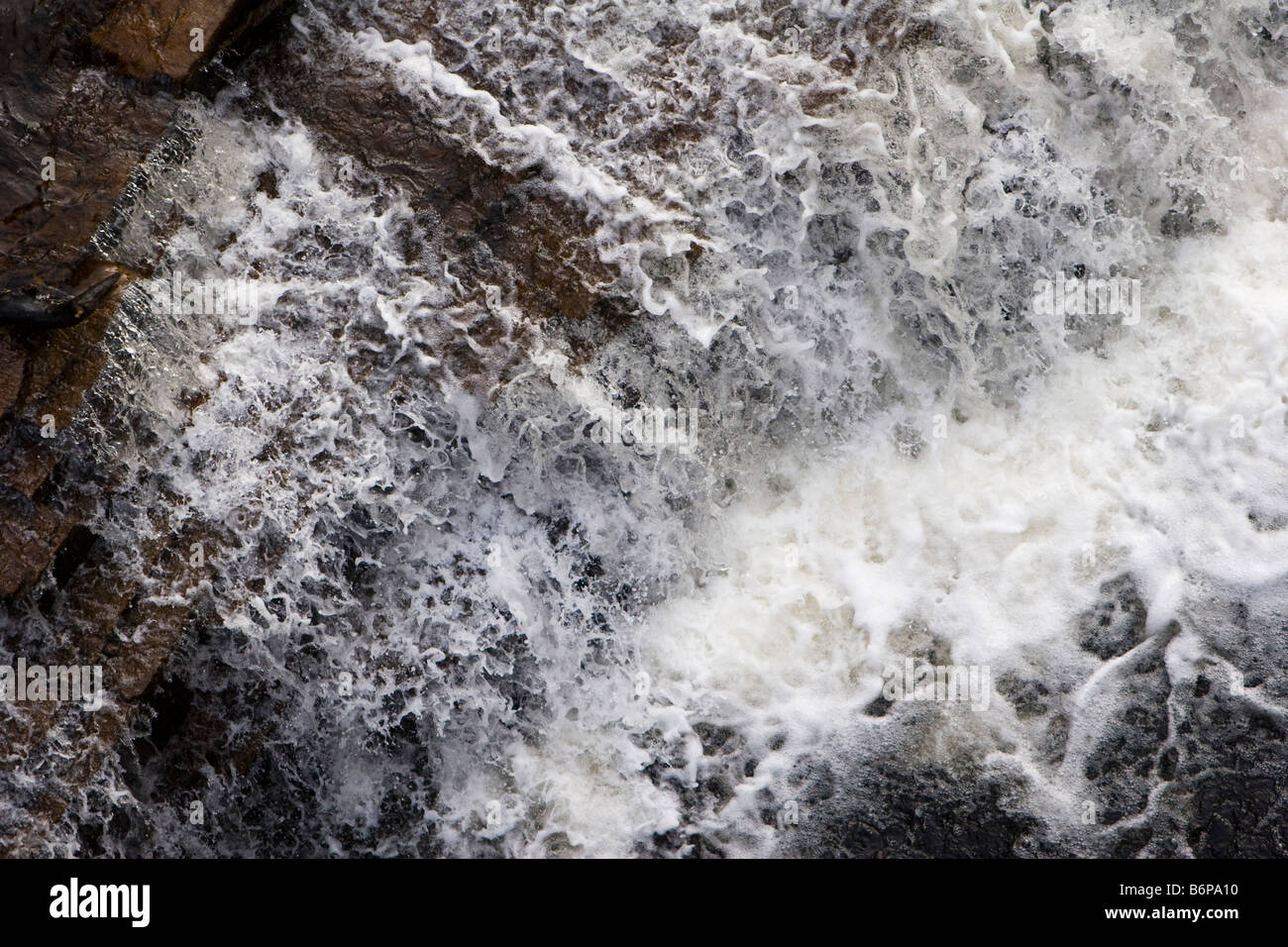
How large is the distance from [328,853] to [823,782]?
2.93 metres

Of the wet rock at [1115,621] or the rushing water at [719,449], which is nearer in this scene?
the rushing water at [719,449]

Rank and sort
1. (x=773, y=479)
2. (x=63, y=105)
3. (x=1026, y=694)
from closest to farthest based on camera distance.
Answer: (x=63, y=105) < (x=1026, y=694) < (x=773, y=479)

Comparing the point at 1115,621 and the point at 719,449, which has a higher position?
the point at 719,449

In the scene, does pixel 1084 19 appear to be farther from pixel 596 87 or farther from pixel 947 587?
pixel 947 587

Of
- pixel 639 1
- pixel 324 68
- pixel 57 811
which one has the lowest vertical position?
pixel 57 811

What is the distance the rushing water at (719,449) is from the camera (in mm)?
5418

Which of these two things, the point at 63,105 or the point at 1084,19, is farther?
the point at 1084,19

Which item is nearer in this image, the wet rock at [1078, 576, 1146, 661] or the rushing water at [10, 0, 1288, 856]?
the rushing water at [10, 0, 1288, 856]

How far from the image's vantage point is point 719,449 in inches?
231

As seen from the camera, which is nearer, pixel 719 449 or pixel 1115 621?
pixel 1115 621

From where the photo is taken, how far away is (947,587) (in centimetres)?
566

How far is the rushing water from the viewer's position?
5.42 meters

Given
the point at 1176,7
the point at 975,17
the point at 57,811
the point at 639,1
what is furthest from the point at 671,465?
the point at 1176,7

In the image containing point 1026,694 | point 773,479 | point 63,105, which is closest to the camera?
point 63,105
